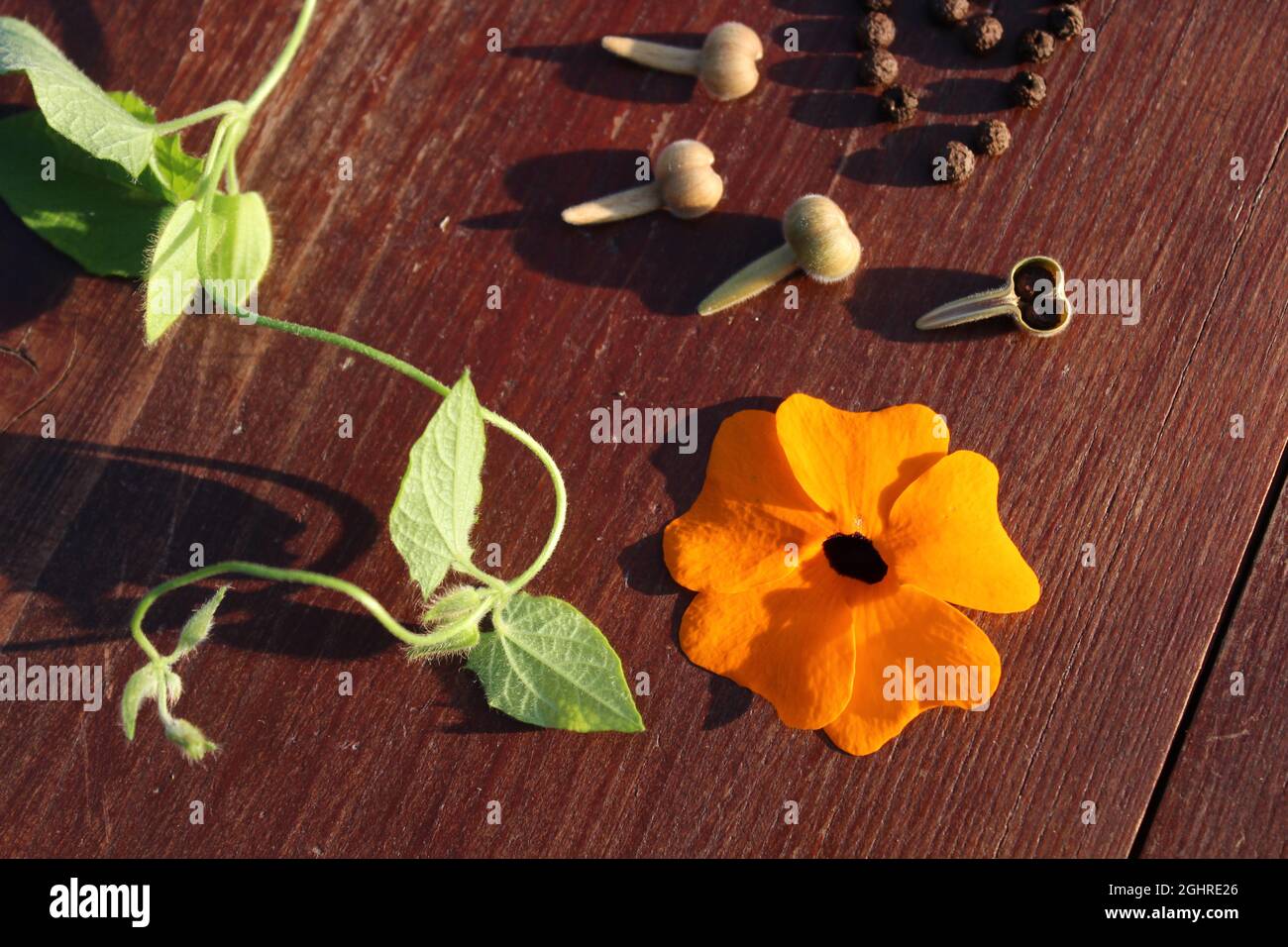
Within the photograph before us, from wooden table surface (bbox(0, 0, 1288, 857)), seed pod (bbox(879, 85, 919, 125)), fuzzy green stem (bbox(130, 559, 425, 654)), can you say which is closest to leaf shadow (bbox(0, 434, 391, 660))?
wooden table surface (bbox(0, 0, 1288, 857))

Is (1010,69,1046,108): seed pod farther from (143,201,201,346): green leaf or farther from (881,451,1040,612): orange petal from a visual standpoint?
(143,201,201,346): green leaf

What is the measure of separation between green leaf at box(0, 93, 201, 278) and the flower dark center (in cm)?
70

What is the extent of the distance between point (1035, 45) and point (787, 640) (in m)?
0.63

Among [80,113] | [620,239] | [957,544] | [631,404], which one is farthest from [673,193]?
[80,113]

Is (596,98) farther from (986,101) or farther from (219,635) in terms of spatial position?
(219,635)

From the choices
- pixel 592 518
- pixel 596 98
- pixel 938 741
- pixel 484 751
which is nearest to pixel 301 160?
pixel 596 98

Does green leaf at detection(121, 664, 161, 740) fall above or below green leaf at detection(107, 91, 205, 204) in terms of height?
below

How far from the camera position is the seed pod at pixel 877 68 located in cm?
96

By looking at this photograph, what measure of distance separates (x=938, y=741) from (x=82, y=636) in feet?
2.64

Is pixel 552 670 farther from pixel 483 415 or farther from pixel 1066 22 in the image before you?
pixel 1066 22

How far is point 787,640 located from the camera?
2.93 ft

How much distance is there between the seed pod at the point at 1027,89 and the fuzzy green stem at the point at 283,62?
69 cm

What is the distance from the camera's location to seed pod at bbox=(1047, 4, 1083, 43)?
0.96m

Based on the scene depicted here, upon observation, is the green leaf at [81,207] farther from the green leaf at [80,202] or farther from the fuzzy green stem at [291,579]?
the fuzzy green stem at [291,579]
